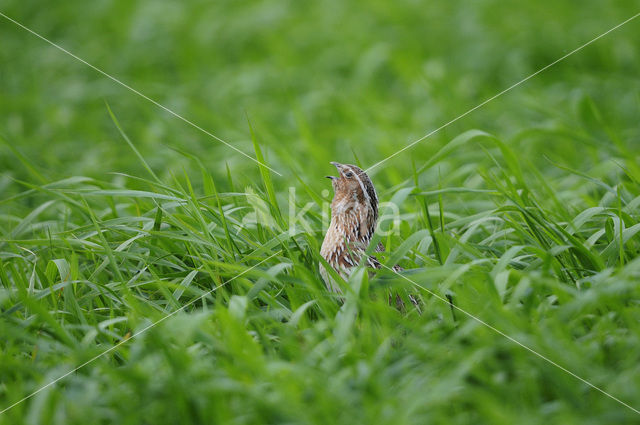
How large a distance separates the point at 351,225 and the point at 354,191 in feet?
0.50

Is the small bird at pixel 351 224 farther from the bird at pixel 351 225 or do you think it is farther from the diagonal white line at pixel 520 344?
the diagonal white line at pixel 520 344

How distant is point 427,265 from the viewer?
2.88 m

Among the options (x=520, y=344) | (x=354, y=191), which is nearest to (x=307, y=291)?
(x=354, y=191)

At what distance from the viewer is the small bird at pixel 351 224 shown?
2.85 meters

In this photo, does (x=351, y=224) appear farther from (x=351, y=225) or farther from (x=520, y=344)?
(x=520, y=344)

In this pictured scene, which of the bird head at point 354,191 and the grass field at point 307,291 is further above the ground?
the bird head at point 354,191

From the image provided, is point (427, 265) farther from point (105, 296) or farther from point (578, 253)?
point (105, 296)

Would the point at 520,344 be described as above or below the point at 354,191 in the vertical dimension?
below

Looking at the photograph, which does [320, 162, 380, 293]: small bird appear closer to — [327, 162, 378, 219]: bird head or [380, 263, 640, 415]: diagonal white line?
[327, 162, 378, 219]: bird head

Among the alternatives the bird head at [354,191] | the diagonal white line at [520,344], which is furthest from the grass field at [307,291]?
the bird head at [354,191]

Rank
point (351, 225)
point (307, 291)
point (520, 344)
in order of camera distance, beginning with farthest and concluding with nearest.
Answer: point (351, 225) < point (307, 291) < point (520, 344)

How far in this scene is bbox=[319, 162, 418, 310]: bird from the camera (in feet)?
9.32

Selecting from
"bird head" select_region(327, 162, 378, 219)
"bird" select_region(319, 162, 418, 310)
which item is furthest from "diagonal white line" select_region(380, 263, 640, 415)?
"bird head" select_region(327, 162, 378, 219)

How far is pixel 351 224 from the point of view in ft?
9.55
